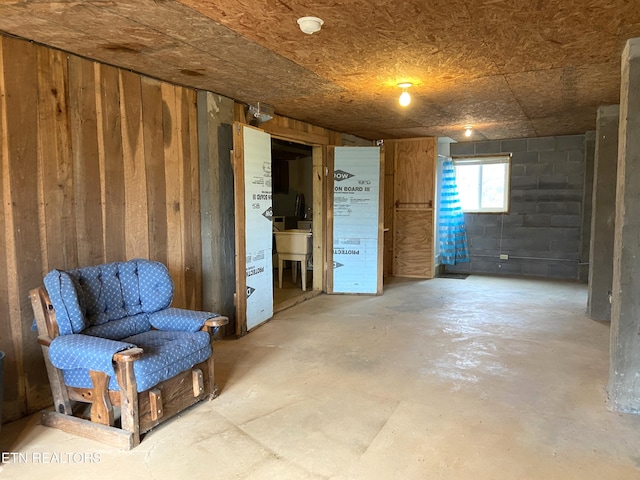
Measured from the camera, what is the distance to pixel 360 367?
3.15 m

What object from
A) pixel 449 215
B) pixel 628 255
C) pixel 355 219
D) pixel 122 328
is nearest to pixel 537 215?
pixel 449 215

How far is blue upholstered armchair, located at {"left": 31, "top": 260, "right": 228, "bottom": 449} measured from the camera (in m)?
2.12

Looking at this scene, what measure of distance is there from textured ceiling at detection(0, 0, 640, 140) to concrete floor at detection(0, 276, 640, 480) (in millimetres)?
2110

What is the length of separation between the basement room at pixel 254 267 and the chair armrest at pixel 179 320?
0.01 meters

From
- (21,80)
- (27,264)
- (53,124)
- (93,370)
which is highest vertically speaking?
(21,80)

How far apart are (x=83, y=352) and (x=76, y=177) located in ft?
3.88

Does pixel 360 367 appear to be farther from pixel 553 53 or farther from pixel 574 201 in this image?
pixel 574 201

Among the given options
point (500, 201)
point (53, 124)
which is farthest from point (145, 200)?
point (500, 201)

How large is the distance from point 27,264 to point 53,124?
2.75 ft

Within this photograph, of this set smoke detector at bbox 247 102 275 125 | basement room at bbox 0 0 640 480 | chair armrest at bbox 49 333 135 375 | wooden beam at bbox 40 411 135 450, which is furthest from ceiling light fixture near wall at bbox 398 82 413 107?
wooden beam at bbox 40 411 135 450

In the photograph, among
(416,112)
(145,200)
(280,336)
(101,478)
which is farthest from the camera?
(416,112)

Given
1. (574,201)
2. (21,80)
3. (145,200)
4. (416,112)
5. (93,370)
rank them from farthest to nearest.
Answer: (574,201), (416,112), (145,200), (21,80), (93,370)

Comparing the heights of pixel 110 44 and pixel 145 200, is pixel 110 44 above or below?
above

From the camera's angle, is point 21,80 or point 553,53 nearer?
point 21,80
